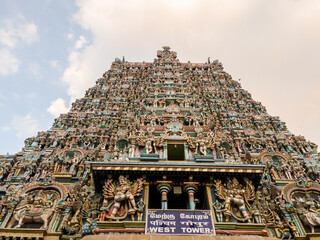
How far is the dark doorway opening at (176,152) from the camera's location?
1698cm

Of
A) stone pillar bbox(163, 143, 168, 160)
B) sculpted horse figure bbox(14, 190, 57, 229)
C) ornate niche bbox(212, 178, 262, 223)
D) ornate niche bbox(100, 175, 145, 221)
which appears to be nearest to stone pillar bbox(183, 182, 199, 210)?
ornate niche bbox(212, 178, 262, 223)

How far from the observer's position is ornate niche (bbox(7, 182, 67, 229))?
12.7 metres

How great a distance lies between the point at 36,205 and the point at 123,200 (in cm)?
469

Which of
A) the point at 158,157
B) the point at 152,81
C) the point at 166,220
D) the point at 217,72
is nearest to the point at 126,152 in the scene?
the point at 158,157

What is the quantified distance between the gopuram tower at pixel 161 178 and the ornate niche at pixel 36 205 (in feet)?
0.17

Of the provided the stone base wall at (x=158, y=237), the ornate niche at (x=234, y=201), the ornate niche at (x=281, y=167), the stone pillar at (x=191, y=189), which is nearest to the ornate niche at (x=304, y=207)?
the ornate niche at (x=281, y=167)

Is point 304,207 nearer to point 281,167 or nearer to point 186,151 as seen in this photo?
point 281,167

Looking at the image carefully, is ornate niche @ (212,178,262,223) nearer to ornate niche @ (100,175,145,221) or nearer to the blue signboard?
the blue signboard

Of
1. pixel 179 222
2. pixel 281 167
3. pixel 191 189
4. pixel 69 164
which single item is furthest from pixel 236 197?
pixel 69 164

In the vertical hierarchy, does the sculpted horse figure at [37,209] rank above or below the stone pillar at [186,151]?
below

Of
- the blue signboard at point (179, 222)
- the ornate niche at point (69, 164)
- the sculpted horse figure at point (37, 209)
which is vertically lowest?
the blue signboard at point (179, 222)

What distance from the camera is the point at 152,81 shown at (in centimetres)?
A: 2944

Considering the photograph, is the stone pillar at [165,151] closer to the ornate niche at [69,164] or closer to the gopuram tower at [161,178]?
the gopuram tower at [161,178]

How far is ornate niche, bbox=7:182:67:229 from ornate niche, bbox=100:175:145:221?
2931mm
